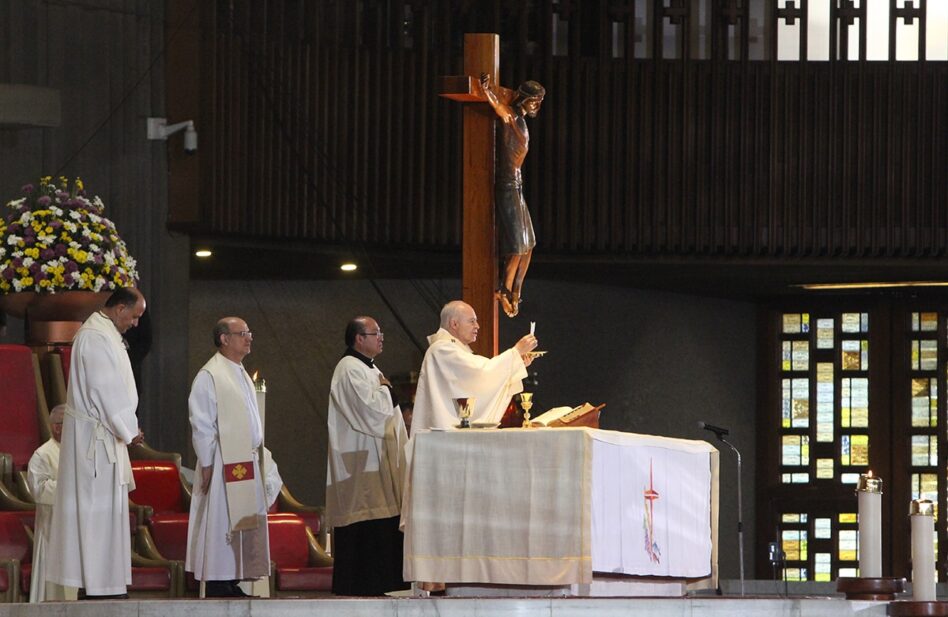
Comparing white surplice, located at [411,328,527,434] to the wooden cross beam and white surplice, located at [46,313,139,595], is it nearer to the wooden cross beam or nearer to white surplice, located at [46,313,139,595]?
the wooden cross beam

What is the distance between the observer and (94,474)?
805 centimetres

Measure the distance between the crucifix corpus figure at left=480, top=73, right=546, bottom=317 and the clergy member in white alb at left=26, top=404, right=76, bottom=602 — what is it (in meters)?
2.25

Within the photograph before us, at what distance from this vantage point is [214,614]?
256 inches

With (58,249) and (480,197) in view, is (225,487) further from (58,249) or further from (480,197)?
(58,249)

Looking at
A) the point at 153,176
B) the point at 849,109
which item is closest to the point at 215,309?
the point at 153,176

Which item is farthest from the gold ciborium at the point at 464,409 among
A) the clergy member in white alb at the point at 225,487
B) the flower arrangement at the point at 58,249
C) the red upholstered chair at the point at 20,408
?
the flower arrangement at the point at 58,249

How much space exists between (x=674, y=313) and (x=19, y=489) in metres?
7.29

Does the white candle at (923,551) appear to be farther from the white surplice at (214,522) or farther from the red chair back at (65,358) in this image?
the red chair back at (65,358)

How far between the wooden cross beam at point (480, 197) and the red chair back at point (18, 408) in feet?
9.98

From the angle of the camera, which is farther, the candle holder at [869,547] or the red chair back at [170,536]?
the red chair back at [170,536]

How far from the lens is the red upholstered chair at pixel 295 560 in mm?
9453

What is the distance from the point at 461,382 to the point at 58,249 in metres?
3.86

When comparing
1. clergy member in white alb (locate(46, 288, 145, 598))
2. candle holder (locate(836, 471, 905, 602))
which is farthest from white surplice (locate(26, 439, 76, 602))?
candle holder (locate(836, 471, 905, 602))

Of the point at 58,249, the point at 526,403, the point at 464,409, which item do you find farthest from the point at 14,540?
the point at 526,403
